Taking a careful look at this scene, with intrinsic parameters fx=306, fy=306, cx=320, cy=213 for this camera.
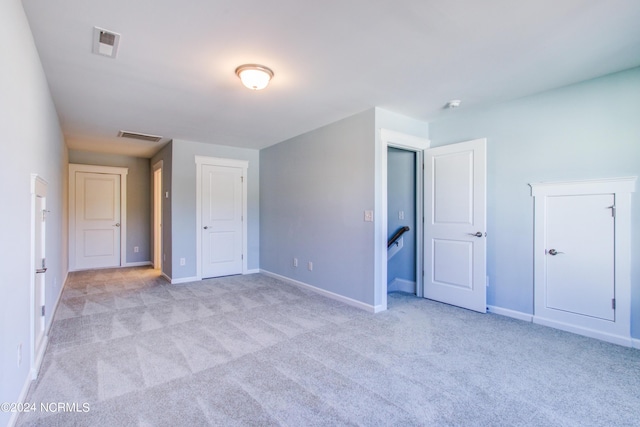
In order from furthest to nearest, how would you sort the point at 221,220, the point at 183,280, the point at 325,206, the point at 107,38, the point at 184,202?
1. the point at 221,220
2. the point at 184,202
3. the point at 183,280
4. the point at 325,206
5. the point at 107,38

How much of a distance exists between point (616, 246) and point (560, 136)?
3.79 feet

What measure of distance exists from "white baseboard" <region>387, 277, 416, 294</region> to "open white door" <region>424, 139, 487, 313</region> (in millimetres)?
304

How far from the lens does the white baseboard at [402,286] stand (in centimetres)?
448

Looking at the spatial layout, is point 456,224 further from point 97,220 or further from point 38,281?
point 97,220

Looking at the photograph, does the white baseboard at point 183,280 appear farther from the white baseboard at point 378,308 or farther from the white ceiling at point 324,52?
the white baseboard at point 378,308

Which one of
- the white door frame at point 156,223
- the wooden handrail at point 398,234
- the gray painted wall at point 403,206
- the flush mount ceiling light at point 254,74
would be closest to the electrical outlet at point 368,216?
the wooden handrail at point 398,234

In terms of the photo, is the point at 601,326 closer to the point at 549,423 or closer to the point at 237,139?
the point at 549,423

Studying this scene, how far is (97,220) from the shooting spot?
21.2ft

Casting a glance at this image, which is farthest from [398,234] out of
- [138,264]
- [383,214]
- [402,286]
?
[138,264]

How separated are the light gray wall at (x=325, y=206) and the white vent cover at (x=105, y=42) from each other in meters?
2.53

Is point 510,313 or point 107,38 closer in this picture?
point 107,38

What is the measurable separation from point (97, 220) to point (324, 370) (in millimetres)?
6370

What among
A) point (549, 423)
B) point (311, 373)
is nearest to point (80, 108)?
point (311, 373)

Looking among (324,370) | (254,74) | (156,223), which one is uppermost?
(254,74)
